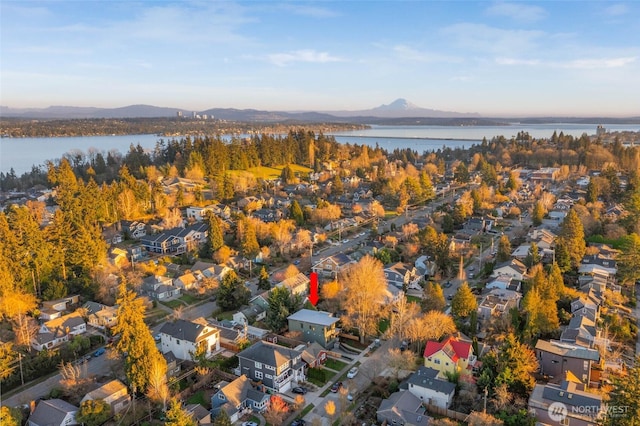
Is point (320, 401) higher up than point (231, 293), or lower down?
lower down

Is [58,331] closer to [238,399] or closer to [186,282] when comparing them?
[186,282]

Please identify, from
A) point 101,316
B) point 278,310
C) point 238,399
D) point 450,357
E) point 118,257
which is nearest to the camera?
point 238,399

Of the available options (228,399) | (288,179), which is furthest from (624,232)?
(288,179)

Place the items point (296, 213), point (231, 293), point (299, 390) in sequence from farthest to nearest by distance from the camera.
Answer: point (296, 213)
point (231, 293)
point (299, 390)

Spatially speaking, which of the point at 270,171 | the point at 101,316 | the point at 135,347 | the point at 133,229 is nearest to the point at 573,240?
the point at 135,347

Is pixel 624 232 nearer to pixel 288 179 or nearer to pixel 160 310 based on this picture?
pixel 160 310

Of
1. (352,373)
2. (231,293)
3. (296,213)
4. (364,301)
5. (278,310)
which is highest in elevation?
(296,213)

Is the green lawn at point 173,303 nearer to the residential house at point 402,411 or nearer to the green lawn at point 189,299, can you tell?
the green lawn at point 189,299
